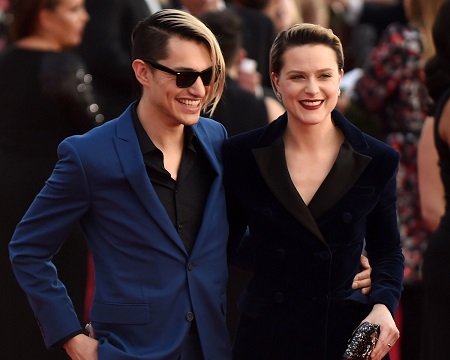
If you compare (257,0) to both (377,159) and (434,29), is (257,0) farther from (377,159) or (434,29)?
(377,159)

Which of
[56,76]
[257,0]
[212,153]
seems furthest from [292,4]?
[212,153]

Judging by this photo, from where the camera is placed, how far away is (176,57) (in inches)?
143

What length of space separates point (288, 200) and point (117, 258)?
0.58 meters

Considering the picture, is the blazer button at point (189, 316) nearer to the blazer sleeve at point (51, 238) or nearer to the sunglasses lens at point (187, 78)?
the blazer sleeve at point (51, 238)

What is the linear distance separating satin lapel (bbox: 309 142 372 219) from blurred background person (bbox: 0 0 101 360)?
222cm

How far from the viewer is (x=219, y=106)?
586cm

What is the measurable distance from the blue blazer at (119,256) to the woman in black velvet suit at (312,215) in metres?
0.21

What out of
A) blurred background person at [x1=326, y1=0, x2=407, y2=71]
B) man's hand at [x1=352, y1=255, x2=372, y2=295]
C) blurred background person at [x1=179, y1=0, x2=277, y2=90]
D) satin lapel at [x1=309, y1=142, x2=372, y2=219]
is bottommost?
man's hand at [x1=352, y1=255, x2=372, y2=295]

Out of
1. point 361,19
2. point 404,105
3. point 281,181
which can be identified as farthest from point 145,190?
point 361,19

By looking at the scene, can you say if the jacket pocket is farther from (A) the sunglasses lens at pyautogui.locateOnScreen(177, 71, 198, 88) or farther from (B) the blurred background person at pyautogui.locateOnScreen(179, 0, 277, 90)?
(B) the blurred background person at pyautogui.locateOnScreen(179, 0, 277, 90)

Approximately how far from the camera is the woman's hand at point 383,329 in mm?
3551

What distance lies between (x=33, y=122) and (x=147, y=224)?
2.20 meters

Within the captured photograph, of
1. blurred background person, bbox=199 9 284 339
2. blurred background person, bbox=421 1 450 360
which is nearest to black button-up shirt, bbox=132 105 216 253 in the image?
blurred background person, bbox=421 1 450 360

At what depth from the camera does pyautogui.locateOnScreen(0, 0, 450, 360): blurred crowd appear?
5633 mm
